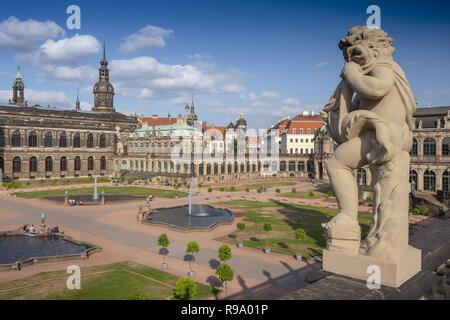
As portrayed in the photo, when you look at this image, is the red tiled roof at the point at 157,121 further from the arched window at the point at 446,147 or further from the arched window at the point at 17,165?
the arched window at the point at 446,147

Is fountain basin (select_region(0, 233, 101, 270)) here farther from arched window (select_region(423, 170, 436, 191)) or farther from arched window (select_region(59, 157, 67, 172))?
arched window (select_region(59, 157, 67, 172))

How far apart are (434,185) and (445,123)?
32.2ft

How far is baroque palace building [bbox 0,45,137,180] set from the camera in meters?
84.9

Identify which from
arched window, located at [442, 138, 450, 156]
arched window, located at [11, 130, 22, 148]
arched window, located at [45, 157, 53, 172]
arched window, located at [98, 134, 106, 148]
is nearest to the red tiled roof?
arched window, located at [98, 134, 106, 148]

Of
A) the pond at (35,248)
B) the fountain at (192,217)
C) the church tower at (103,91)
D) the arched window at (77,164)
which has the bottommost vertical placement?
the pond at (35,248)

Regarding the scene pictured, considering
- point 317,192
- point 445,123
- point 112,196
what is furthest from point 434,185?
point 112,196

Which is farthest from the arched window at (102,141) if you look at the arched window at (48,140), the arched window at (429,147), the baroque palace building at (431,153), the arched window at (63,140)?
the arched window at (429,147)

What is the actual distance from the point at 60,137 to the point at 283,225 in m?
71.1

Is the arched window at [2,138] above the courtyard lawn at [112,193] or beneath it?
above

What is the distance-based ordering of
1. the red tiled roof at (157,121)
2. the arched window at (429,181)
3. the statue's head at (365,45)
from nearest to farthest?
1. the statue's head at (365,45)
2. the arched window at (429,181)
3. the red tiled roof at (157,121)

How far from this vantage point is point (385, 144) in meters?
6.12

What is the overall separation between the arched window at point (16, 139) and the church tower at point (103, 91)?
29.2 m

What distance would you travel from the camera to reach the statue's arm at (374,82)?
606cm

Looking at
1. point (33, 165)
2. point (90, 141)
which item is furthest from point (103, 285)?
point (90, 141)
